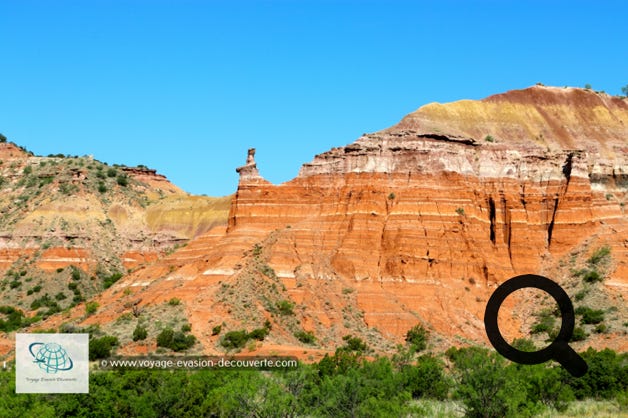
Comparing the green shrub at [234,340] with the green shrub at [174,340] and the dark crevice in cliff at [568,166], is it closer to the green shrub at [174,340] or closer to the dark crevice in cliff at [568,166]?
the green shrub at [174,340]

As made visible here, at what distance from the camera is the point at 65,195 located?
127188 mm

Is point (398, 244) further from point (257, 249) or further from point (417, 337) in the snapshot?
point (257, 249)

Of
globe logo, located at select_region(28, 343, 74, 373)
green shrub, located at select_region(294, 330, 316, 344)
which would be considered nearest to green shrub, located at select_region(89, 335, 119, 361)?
globe logo, located at select_region(28, 343, 74, 373)

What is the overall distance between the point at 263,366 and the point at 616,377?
22548 mm

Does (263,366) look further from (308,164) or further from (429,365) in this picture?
(308,164)

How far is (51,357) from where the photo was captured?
185ft

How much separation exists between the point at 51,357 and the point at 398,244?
1396 inches

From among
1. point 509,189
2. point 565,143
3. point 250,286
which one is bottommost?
point 250,286

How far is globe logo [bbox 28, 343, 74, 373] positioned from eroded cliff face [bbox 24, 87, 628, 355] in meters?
15.8

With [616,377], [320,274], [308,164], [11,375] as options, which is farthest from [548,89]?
[11,375]

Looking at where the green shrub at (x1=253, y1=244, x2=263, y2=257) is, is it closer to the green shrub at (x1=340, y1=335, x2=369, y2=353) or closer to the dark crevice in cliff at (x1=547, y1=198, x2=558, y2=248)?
the green shrub at (x1=340, y1=335, x2=369, y2=353)

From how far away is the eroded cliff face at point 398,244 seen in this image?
7844cm

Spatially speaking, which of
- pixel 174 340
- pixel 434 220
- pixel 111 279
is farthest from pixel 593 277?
pixel 111 279

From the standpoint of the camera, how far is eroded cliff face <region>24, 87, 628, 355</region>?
78438 mm
